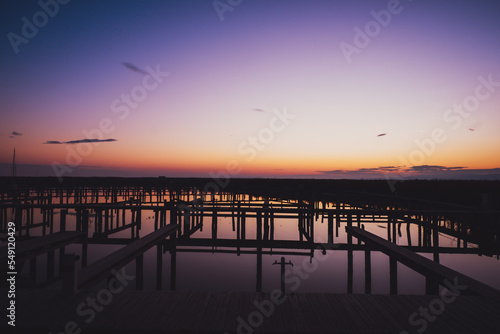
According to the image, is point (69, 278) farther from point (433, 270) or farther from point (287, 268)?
point (287, 268)

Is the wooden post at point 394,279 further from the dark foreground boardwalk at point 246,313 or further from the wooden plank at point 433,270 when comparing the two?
the dark foreground boardwalk at point 246,313

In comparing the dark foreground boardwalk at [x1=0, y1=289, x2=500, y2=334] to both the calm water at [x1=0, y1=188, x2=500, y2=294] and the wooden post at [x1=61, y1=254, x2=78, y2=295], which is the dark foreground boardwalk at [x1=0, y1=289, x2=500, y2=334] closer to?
the wooden post at [x1=61, y1=254, x2=78, y2=295]

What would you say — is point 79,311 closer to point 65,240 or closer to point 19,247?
point 19,247

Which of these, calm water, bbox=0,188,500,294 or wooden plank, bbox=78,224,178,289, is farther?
calm water, bbox=0,188,500,294

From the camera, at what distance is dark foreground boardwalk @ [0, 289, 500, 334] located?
2.73m

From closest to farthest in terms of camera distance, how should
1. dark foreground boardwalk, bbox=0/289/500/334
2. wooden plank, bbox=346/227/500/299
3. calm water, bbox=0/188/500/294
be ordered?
dark foreground boardwalk, bbox=0/289/500/334, wooden plank, bbox=346/227/500/299, calm water, bbox=0/188/500/294

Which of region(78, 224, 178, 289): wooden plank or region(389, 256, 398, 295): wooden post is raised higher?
region(78, 224, 178, 289): wooden plank

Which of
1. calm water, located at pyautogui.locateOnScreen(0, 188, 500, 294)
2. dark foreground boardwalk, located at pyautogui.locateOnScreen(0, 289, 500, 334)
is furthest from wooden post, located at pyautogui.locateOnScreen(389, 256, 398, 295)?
calm water, located at pyautogui.locateOnScreen(0, 188, 500, 294)

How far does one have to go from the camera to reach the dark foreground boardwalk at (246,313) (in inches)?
107

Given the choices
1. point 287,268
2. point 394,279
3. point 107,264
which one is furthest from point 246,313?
point 287,268

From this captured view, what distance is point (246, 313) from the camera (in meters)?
3.03

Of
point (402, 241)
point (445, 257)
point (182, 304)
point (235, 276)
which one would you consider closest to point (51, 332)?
point (182, 304)

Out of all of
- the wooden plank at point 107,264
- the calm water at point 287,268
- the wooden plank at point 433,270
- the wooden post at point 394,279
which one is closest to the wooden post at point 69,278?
the wooden plank at point 107,264

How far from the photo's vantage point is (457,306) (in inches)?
129
